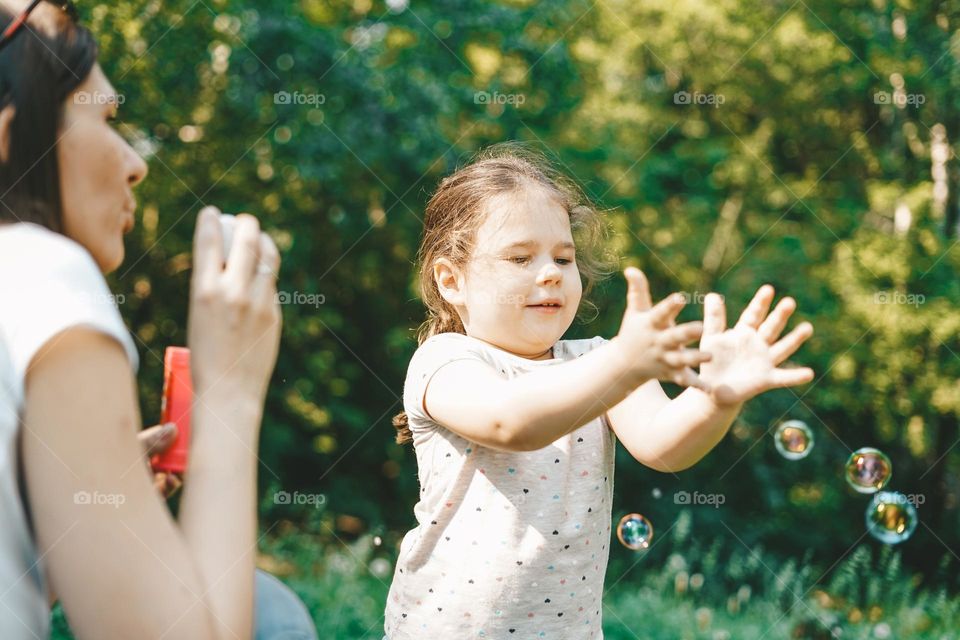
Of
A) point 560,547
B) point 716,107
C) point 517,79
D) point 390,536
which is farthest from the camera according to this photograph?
point 716,107

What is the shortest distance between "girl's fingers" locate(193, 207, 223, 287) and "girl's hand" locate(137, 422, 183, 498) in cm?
36

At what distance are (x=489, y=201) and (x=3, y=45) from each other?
3.81 ft

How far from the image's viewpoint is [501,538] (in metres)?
1.85

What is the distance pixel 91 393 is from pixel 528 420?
2.51 feet

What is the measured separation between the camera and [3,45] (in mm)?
1140

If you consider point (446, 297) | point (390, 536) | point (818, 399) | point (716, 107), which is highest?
point (716, 107)

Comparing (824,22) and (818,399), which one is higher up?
(824,22)

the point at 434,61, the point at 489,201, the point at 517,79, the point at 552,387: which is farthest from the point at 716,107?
the point at 552,387

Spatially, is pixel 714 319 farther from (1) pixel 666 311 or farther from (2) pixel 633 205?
(2) pixel 633 205

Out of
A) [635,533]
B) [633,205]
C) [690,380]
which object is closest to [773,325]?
[690,380]

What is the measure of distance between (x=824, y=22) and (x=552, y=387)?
8041 mm

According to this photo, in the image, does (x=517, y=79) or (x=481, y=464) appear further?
(x=517, y=79)

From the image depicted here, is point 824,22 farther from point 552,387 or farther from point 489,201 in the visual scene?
point 552,387

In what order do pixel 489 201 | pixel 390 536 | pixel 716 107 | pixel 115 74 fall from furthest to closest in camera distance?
pixel 716 107, pixel 390 536, pixel 115 74, pixel 489 201
